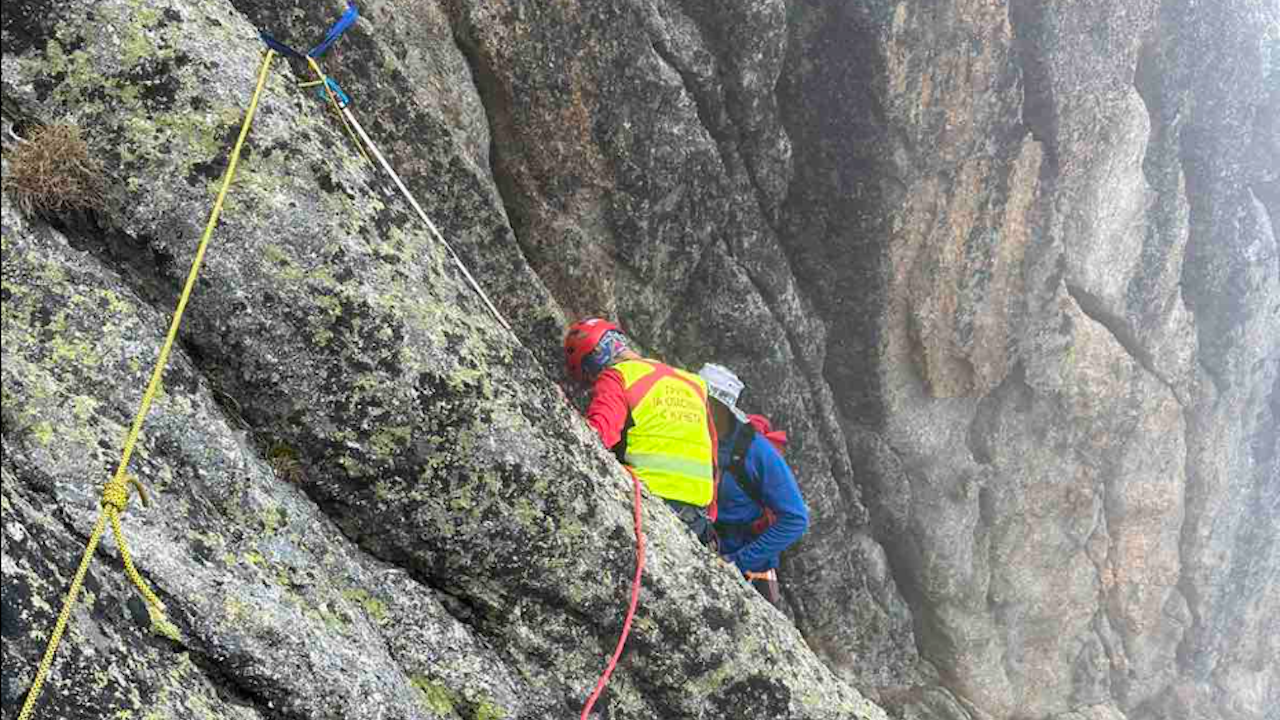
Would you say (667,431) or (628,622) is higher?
(667,431)

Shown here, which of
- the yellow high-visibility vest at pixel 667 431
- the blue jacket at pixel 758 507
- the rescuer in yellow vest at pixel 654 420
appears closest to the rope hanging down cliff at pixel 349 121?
A: the rescuer in yellow vest at pixel 654 420

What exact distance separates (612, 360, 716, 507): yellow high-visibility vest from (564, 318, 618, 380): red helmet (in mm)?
557

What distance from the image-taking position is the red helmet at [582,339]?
10.5m

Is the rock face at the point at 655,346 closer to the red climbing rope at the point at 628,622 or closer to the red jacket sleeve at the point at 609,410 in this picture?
the red climbing rope at the point at 628,622

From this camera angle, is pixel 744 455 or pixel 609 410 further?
pixel 744 455

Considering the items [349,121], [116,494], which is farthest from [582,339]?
[116,494]

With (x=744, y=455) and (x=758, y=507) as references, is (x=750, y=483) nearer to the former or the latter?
(x=744, y=455)

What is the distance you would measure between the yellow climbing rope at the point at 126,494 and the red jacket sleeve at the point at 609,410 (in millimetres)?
4164

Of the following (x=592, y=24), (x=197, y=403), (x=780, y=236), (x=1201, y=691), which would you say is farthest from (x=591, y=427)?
(x=1201, y=691)

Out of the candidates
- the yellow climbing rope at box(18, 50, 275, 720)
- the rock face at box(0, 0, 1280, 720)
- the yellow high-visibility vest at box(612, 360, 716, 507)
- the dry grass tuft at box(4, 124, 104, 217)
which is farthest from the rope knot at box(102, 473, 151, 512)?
the yellow high-visibility vest at box(612, 360, 716, 507)

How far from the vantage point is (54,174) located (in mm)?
6203

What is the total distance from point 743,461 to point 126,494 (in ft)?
23.1

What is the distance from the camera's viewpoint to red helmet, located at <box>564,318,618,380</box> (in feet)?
34.4

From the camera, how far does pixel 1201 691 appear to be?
25203mm
